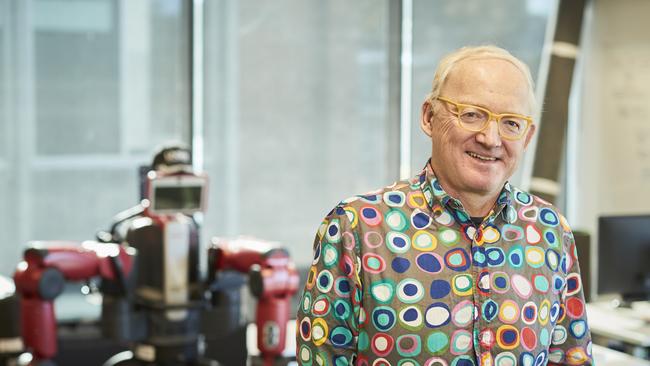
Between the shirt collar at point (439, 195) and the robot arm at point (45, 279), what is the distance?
1.70m

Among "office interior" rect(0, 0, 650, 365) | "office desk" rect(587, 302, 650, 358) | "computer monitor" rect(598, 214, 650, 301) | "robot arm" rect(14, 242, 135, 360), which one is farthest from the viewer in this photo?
"office interior" rect(0, 0, 650, 365)

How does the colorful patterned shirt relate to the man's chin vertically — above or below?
below

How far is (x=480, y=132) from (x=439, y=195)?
0.40 ft

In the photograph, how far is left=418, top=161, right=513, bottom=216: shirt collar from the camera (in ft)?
4.80

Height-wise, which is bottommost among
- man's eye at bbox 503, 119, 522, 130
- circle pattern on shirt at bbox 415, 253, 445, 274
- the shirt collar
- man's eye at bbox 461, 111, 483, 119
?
circle pattern on shirt at bbox 415, 253, 445, 274

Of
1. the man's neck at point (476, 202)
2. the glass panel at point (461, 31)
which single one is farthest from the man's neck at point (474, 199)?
the glass panel at point (461, 31)

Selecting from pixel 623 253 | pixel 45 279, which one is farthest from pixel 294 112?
pixel 45 279

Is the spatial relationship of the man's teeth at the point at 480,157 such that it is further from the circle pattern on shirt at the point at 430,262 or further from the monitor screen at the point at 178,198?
the monitor screen at the point at 178,198

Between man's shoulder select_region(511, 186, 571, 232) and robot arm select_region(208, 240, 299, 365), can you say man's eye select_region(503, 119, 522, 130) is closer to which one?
man's shoulder select_region(511, 186, 571, 232)

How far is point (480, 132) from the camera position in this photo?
143 cm

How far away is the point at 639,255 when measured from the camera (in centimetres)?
363

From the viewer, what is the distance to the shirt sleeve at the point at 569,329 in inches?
60.7

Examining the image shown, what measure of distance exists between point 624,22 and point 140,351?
370 cm

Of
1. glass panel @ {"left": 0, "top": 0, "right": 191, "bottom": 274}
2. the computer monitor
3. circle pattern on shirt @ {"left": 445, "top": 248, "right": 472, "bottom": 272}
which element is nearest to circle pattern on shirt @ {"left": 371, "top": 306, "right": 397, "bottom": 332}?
circle pattern on shirt @ {"left": 445, "top": 248, "right": 472, "bottom": 272}
